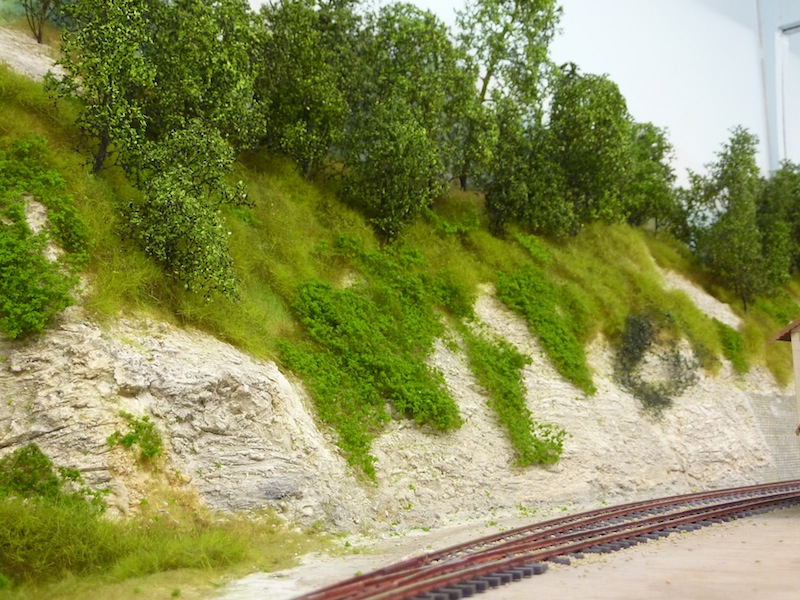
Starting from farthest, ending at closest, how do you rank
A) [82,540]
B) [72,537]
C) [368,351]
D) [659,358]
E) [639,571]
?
[659,358]
[368,351]
[639,571]
[82,540]
[72,537]

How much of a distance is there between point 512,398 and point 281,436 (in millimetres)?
8191

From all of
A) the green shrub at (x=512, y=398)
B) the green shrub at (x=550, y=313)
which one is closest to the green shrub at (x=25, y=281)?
the green shrub at (x=512, y=398)

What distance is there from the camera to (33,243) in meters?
14.2

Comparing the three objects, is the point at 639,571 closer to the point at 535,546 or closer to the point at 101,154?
the point at 535,546

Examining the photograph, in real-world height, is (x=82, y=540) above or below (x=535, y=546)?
below

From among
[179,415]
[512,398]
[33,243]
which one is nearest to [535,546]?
[179,415]

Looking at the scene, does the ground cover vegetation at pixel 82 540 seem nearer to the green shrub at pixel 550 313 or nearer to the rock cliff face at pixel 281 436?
the rock cliff face at pixel 281 436

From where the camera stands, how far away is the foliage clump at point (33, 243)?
528 inches

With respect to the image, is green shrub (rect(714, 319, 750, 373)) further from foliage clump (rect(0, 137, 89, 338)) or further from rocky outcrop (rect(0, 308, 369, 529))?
foliage clump (rect(0, 137, 89, 338))

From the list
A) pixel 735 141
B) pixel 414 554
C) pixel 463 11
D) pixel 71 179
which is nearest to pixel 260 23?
pixel 71 179

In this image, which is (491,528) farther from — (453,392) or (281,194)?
(281,194)

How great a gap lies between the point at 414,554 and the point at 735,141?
3154cm

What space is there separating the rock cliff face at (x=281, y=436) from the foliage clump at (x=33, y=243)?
0.47m

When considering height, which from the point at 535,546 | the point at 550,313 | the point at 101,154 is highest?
the point at 101,154
